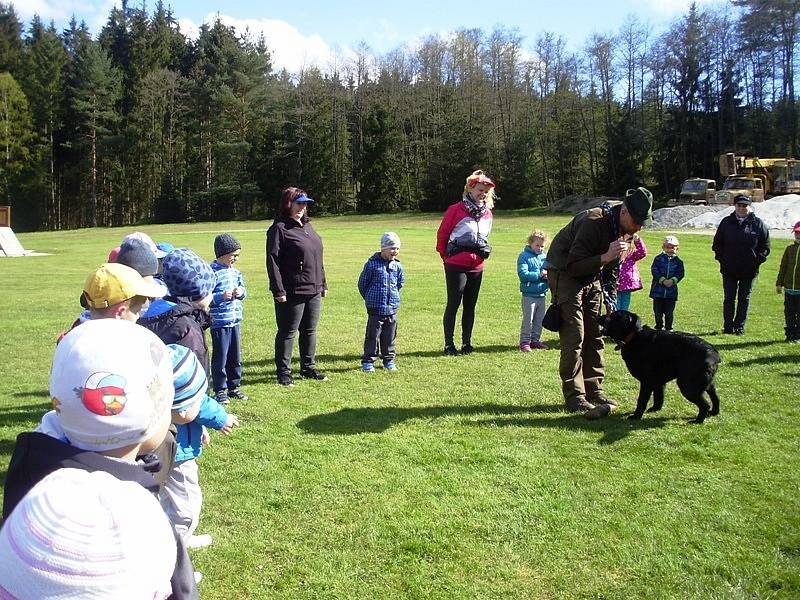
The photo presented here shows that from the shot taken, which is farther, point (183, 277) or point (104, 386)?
point (183, 277)

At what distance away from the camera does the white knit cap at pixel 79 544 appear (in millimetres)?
1363

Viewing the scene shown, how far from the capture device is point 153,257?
442cm

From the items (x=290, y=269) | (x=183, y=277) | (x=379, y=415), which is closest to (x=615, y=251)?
(x=379, y=415)

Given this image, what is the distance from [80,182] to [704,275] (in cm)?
5895

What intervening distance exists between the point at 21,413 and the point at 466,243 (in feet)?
18.3

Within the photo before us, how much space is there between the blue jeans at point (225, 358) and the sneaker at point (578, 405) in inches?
133

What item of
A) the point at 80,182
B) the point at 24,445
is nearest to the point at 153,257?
the point at 24,445

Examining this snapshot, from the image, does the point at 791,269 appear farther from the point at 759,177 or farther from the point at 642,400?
the point at 759,177

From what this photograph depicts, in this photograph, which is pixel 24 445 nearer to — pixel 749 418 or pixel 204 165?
pixel 749 418

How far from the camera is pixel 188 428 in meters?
3.45

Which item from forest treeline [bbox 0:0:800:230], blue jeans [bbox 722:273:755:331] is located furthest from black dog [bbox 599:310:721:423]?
forest treeline [bbox 0:0:800:230]

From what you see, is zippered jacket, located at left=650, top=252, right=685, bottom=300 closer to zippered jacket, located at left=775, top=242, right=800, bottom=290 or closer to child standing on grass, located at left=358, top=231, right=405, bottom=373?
zippered jacket, located at left=775, top=242, right=800, bottom=290

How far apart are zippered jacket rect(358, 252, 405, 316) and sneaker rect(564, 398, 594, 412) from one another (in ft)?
8.94

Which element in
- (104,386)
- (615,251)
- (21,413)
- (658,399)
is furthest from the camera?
(21,413)
